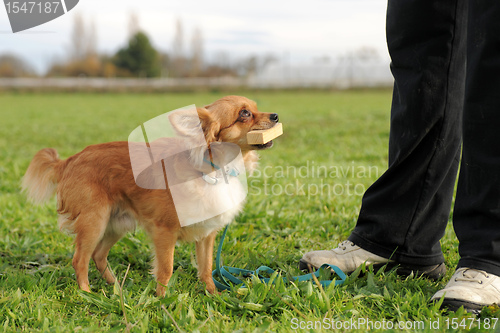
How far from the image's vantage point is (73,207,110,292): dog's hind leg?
2600 mm

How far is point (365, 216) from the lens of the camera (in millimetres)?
2717

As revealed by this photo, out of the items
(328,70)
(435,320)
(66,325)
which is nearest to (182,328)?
(66,325)

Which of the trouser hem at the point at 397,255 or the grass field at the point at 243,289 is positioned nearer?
the grass field at the point at 243,289

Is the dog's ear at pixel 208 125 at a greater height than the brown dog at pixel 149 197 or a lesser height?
greater

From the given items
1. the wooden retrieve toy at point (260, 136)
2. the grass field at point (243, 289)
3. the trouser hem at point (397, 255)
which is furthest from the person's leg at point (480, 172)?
the wooden retrieve toy at point (260, 136)

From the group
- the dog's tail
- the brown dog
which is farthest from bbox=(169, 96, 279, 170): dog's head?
the dog's tail

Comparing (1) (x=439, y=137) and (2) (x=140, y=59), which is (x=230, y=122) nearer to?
(1) (x=439, y=137)

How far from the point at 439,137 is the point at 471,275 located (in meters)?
0.70

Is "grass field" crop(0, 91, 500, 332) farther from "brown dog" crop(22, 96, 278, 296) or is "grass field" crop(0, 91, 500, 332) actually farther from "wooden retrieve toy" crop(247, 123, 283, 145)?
"wooden retrieve toy" crop(247, 123, 283, 145)

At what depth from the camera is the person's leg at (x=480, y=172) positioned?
207 cm

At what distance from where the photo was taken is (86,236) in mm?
2617

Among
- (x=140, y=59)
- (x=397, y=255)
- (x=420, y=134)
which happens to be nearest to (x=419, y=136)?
(x=420, y=134)

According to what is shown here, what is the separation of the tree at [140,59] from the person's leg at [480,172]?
2087 inches

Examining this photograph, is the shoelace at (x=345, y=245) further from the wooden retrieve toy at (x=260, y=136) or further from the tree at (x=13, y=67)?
the tree at (x=13, y=67)
